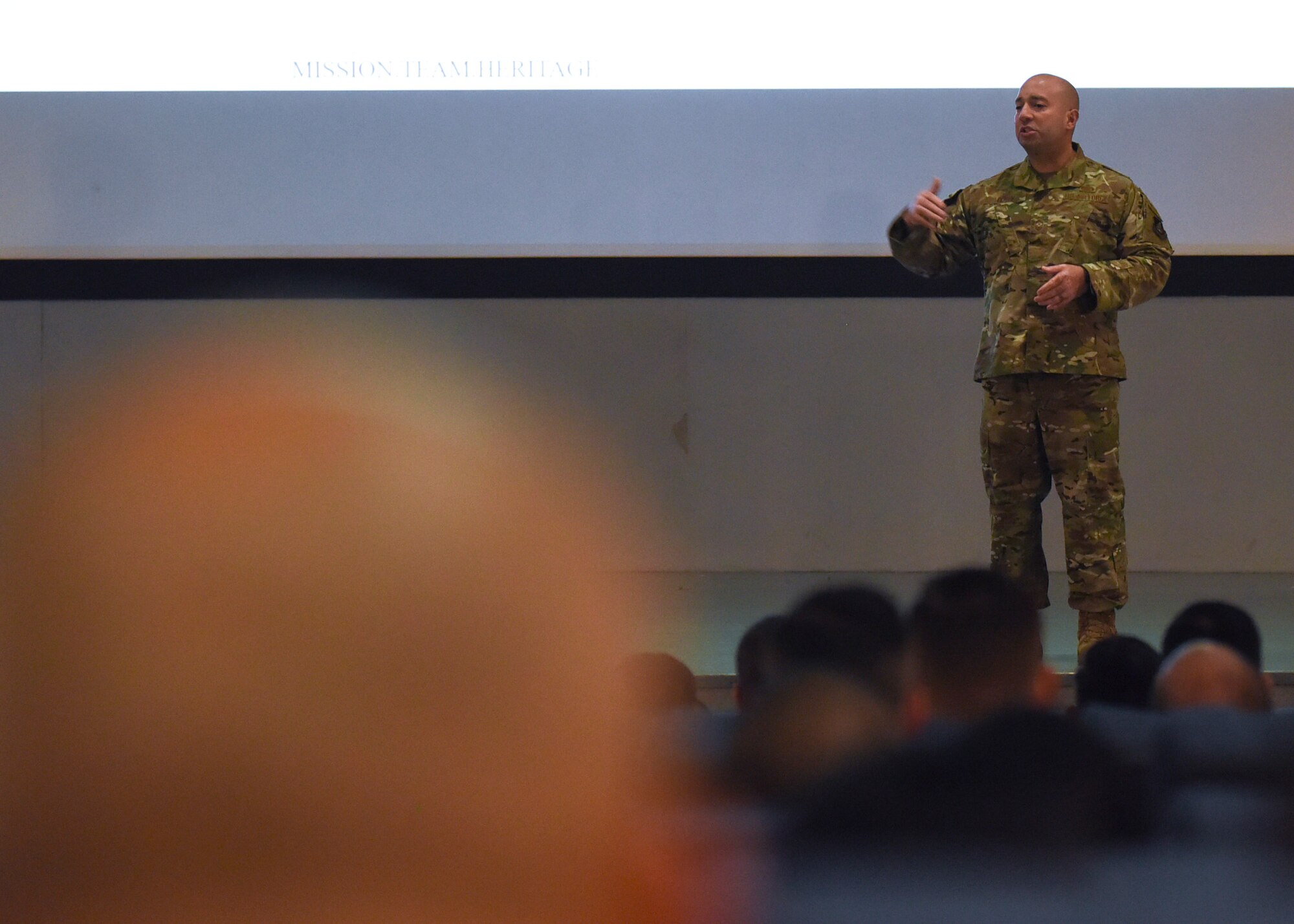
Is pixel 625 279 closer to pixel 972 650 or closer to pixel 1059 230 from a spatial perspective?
pixel 1059 230

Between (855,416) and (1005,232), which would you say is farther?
(855,416)

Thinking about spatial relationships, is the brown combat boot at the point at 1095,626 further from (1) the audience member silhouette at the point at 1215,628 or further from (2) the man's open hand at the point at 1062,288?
(1) the audience member silhouette at the point at 1215,628

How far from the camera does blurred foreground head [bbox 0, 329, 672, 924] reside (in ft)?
1.65

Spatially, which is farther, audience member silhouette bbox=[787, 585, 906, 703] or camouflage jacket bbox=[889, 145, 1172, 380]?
camouflage jacket bbox=[889, 145, 1172, 380]

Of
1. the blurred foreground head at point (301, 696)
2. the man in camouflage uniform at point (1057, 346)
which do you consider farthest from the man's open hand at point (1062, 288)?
the blurred foreground head at point (301, 696)

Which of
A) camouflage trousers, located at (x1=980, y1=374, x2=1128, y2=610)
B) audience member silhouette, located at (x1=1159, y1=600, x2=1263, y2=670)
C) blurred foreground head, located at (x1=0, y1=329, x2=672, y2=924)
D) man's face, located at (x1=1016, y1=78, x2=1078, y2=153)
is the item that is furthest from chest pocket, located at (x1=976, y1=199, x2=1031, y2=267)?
blurred foreground head, located at (x1=0, y1=329, x2=672, y2=924)

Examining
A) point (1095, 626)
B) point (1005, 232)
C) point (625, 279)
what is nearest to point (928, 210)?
point (1005, 232)

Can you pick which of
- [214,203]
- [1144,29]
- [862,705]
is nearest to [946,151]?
[1144,29]

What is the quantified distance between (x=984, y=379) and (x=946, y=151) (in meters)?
0.93

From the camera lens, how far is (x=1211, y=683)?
116 cm

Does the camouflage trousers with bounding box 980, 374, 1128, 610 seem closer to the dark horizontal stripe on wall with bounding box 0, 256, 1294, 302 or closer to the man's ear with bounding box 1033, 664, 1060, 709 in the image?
the man's ear with bounding box 1033, 664, 1060, 709

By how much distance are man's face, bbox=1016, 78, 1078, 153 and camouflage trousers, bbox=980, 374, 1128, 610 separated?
0.44m

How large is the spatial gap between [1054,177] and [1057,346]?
1.07 feet

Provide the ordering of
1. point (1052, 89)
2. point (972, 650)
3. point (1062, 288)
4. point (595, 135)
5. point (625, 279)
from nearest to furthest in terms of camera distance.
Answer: point (972, 650) < point (1062, 288) < point (1052, 89) < point (595, 135) < point (625, 279)
